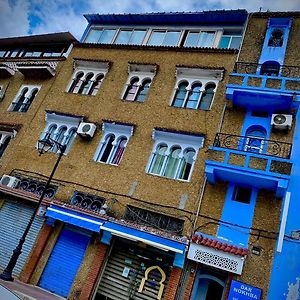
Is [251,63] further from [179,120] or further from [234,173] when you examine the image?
[234,173]

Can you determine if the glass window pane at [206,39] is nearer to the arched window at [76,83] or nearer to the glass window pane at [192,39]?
the glass window pane at [192,39]

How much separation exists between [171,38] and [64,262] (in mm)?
13182

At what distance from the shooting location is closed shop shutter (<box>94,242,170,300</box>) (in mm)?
10828

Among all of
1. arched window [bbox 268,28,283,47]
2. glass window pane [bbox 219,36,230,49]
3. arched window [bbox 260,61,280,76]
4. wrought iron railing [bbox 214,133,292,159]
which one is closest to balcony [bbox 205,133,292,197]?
wrought iron railing [bbox 214,133,292,159]

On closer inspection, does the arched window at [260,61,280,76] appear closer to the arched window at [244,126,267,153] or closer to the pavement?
the arched window at [244,126,267,153]

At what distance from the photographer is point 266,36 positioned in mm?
14328

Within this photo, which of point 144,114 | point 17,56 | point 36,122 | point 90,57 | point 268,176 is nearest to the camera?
point 268,176

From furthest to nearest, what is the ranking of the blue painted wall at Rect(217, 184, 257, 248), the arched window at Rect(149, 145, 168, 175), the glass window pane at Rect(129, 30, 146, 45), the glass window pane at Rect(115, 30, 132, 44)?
1. the glass window pane at Rect(115, 30, 132, 44)
2. the glass window pane at Rect(129, 30, 146, 45)
3. the arched window at Rect(149, 145, 168, 175)
4. the blue painted wall at Rect(217, 184, 257, 248)

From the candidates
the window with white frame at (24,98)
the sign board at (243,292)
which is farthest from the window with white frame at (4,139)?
the sign board at (243,292)

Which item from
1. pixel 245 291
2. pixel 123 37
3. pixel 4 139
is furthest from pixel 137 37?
pixel 245 291

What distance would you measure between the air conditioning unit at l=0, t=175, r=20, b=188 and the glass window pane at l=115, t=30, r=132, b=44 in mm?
10249

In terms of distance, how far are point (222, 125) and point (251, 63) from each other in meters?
3.31

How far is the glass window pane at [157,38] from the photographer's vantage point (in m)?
16.9

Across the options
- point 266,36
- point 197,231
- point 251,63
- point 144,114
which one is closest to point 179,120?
point 144,114
